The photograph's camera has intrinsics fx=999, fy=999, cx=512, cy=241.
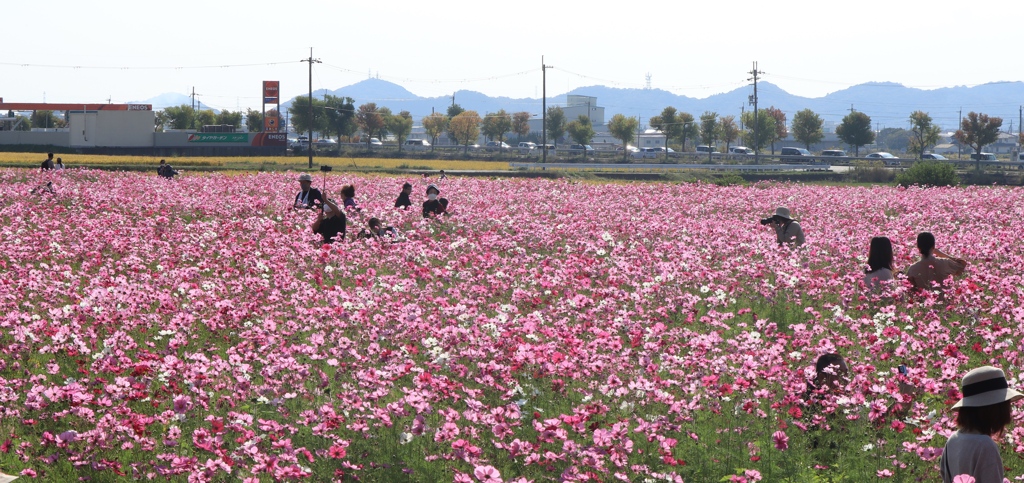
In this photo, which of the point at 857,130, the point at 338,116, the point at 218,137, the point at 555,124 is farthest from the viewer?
the point at 555,124

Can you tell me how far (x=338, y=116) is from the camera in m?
115

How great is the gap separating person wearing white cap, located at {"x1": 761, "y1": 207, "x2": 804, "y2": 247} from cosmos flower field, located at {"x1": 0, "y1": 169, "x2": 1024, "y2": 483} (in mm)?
298

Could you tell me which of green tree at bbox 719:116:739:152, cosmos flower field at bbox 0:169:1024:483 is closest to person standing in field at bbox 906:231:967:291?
cosmos flower field at bbox 0:169:1024:483

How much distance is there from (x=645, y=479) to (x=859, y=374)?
6.15 feet

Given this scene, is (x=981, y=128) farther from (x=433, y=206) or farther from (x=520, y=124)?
(x=433, y=206)

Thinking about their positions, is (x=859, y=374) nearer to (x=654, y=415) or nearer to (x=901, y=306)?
(x=654, y=415)

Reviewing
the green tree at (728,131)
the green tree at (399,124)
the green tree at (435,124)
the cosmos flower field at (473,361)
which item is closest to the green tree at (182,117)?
the green tree at (399,124)

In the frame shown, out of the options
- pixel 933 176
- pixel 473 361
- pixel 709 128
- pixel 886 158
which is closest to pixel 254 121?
pixel 709 128

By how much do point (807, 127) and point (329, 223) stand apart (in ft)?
362

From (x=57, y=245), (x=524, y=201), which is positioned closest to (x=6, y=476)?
(x=57, y=245)

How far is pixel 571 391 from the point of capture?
7586 millimetres

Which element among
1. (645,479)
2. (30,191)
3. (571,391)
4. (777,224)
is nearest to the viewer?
(645,479)

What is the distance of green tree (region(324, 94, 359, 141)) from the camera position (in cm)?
11506

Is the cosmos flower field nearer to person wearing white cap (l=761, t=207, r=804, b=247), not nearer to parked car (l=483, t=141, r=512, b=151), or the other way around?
person wearing white cap (l=761, t=207, r=804, b=247)
